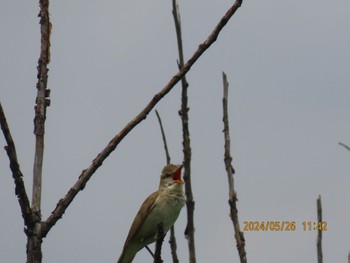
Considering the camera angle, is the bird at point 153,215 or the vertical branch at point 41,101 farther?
the bird at point 153,215

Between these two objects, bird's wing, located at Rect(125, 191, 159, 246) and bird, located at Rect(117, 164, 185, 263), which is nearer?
bird, located at Rect(117, 164, 185, 263)

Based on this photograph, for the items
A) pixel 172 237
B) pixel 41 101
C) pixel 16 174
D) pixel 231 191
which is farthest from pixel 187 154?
pixel 16 174

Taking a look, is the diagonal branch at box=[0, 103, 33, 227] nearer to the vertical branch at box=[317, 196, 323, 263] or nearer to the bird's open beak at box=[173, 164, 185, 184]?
the vertical branch at box=[317, 196, 323, 263]

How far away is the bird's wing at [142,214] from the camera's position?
8.73 meters

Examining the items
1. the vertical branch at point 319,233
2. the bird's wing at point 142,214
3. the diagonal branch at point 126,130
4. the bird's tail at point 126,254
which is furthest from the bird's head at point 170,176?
the diagonal branch at point 126,130

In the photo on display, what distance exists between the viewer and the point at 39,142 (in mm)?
3088

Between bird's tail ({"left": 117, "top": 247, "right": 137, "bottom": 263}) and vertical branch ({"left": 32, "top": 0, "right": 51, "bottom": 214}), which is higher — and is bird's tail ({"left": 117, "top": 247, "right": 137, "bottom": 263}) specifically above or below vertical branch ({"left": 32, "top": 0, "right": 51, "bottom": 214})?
below

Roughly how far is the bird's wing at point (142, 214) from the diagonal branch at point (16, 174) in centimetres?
586

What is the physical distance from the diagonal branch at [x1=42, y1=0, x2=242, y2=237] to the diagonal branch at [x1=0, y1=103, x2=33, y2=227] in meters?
0.09

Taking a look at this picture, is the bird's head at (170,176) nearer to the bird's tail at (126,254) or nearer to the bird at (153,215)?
the bird at (153,215)

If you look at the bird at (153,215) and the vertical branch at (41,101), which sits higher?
the vertical branch at (41,101)

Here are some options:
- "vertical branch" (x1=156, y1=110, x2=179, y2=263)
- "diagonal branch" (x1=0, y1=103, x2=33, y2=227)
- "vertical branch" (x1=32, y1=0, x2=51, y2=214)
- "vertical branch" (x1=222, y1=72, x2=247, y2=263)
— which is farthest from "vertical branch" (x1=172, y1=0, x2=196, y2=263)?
"diagonal branch" (x1=0, y1=103, x2=33, y2=227)

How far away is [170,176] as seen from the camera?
29.5 feet

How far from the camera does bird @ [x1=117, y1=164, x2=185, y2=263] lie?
8.62 meters
